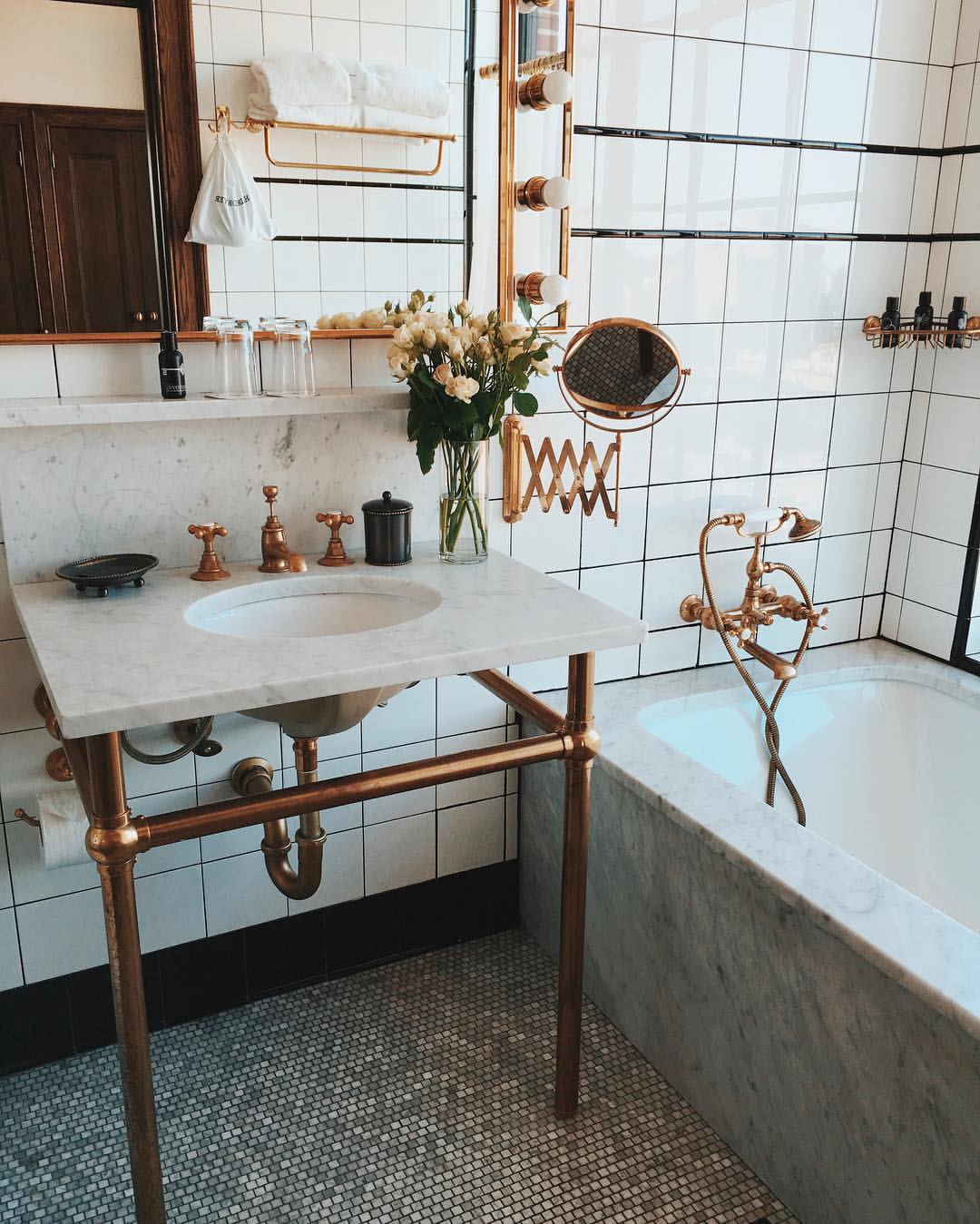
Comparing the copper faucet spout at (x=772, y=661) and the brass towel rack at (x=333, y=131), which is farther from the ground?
the brass towel rack at (x=333, y=131)

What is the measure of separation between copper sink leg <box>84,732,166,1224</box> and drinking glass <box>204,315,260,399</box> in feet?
2.21

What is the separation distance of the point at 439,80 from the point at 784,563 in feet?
4.01

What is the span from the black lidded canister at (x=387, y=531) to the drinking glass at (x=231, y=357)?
10.9 inches

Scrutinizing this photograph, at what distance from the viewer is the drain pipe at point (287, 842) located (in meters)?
1.87

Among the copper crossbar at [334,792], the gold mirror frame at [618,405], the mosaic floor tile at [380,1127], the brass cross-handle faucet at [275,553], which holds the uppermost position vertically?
the gold mirror frame at [618,405]

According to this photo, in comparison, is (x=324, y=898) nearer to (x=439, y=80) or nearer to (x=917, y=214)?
(x=439, y=80)

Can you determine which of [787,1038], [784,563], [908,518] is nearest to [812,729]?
[784,563]

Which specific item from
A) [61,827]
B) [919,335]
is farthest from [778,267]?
[61,827]

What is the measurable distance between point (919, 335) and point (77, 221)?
167 centimetres

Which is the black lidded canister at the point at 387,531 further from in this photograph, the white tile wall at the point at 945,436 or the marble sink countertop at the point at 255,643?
the white tile wall at the point at 945,436

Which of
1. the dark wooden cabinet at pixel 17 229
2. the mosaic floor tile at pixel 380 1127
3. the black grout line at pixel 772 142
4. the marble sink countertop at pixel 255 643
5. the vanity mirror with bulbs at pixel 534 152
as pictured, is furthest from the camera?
the black grout line at pixel 772 142

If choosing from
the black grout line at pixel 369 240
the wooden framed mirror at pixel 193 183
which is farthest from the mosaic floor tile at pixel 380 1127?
the black grout line at pixel 369 240

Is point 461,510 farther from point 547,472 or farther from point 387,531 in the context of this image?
point 547,472

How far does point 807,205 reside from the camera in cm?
218
